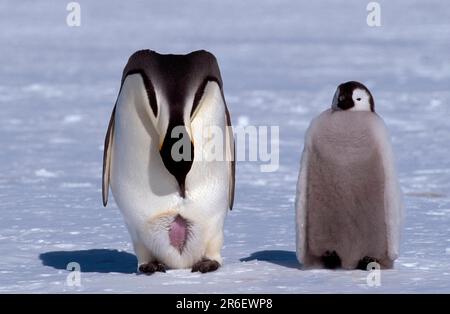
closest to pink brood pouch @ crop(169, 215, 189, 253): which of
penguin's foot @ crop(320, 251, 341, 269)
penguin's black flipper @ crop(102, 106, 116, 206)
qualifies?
penguin's black flipper @ crop(102, 106, 116, 206)

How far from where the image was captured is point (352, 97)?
5242mm

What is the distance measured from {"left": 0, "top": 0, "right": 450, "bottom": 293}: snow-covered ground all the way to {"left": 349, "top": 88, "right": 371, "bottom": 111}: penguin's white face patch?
73 cm

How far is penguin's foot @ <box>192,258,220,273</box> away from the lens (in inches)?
212

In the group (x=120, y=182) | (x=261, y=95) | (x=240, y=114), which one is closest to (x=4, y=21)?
(x=261, y=95)

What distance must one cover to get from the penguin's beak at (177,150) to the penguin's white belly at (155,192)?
124mm

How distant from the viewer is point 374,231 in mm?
5230

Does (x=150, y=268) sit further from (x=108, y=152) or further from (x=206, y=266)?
(x=108, y=152)

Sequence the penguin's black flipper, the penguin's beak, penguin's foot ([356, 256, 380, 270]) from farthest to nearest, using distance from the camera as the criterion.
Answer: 1. the penguin's black flipper
2. penguin's foot ([356, 256, 380, 270])
3. the penguin's beak

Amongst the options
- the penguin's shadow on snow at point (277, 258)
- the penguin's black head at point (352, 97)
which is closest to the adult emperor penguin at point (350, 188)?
the penguin's black head at point (352, 97)

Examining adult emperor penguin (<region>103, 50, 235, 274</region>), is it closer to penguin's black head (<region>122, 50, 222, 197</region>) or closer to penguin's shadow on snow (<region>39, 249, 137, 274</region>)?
penguin's black head (<region>122, 50, 222, 197</region>)

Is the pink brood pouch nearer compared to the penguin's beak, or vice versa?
the penguin's beak

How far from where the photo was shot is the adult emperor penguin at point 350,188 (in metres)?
5.18

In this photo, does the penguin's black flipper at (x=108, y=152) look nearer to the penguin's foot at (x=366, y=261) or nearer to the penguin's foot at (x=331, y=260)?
the penguin's foot at (x=331, y=260)

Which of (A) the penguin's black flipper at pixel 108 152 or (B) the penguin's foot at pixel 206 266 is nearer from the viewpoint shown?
(B) the penguin's foot at pixel 206 266
